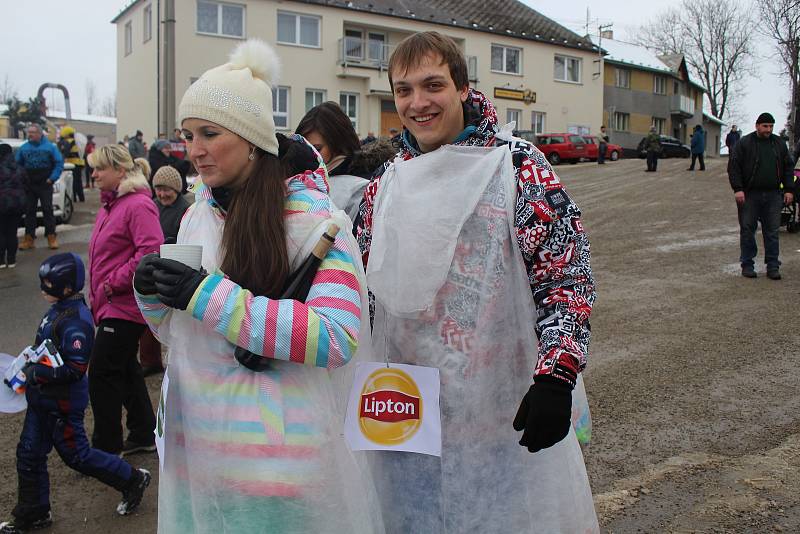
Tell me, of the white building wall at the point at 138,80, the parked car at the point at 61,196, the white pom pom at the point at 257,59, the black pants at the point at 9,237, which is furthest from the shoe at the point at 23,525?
the white building wall at the point at 138,80

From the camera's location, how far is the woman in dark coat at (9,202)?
31.2 ft

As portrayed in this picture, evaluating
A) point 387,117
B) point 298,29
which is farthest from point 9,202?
point 387,117

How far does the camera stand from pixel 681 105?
51.5 meters

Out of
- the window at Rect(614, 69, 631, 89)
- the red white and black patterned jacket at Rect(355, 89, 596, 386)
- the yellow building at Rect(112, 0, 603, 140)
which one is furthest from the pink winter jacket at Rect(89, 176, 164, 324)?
the window at Rect(614, 69, 631, 89)

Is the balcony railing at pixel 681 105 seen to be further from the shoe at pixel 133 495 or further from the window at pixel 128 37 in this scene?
the shoe at pixel 133 495

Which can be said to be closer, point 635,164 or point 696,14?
point 635,164

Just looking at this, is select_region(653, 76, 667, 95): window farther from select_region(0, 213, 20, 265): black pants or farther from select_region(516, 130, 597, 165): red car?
select_region(0, 213, 20, 265): black pants

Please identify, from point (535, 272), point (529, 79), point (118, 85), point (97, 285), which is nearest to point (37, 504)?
point (97, 285)

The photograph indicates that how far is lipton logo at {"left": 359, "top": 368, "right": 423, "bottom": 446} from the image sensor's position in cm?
201

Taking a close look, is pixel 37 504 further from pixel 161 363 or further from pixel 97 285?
pixel 161 363

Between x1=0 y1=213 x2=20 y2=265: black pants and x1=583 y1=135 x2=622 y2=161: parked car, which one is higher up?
x1=583 y1=135 x2=622 y2=161: parked car

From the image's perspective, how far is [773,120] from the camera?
8477 millimetres

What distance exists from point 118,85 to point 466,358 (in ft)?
118

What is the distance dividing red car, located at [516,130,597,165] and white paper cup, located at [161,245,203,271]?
103 ft
